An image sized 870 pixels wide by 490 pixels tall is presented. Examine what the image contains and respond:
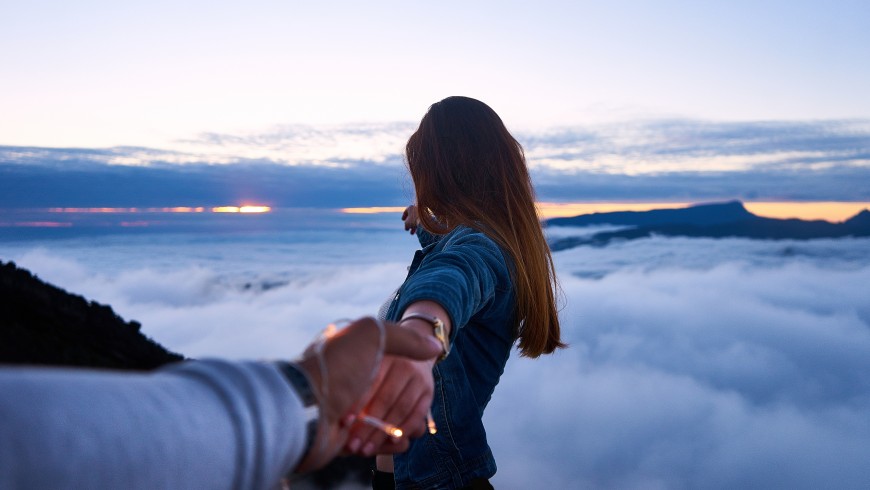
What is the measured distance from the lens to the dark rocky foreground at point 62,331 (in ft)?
28.5

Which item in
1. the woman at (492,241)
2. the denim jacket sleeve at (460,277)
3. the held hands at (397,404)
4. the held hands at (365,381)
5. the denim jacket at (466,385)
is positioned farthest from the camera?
the woman at (492,241)

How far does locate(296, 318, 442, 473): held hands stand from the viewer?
4.13 ft

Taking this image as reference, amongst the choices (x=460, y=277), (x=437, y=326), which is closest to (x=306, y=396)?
(x=437, y=326)

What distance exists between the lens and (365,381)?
1.37 meters

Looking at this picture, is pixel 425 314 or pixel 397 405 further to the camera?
pixel 425 314

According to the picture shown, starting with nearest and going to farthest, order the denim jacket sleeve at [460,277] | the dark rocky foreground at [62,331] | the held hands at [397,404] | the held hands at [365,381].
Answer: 1. the held hands at [365,381]
2. the held hands at [397,404]
3. the denim jacket sleeve at [460,277]
4. the dark rocky foreground at [62,331]

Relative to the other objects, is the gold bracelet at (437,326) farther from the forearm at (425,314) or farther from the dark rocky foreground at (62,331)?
the dark rocky foreground at (62,331)

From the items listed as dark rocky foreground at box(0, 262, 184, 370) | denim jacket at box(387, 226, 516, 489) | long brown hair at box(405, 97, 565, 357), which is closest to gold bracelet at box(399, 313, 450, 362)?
denim jacket at box(387, 226, 516, 489)

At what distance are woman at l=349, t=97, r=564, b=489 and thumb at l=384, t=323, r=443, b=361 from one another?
32.5 inches

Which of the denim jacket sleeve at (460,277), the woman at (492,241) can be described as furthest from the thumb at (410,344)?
the woman at (492,241)

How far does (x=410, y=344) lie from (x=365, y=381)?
191 millimetres

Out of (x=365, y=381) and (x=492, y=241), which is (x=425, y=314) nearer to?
(x=365, y=381)

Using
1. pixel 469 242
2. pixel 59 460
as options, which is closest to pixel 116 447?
pixel 59 460

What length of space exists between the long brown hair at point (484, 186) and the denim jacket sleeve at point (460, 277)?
0.17m
